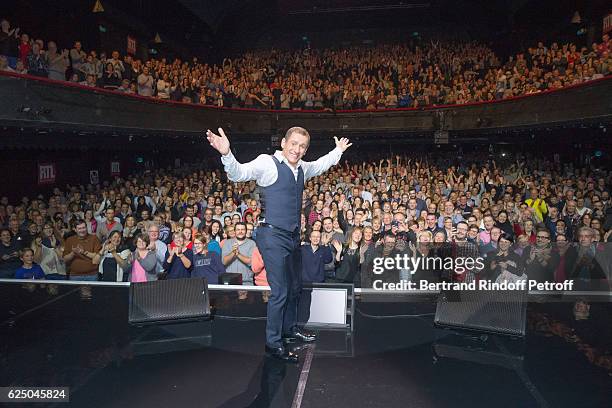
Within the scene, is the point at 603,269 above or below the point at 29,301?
above

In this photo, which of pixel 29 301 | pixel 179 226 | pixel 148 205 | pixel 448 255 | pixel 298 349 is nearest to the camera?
pixel 298 349

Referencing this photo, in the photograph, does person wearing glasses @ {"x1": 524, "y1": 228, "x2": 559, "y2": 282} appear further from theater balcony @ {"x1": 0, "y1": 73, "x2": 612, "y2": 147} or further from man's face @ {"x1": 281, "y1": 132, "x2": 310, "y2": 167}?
theater balcony @ {"x1": 0, "y1": 73, "x2": 612, "y2": 147}

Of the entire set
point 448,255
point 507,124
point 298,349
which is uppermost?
point 507,124

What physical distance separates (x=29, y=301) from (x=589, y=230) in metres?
5.16

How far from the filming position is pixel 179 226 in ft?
18.6

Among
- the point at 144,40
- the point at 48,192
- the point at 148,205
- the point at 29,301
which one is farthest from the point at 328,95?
the point at 29,301

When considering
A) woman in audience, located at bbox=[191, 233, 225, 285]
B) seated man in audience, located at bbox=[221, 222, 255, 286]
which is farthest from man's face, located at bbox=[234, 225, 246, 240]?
A: woman in audience, located at bbox=[191, 233, 225, 285]

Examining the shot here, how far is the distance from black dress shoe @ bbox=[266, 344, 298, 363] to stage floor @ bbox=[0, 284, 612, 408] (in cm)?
5

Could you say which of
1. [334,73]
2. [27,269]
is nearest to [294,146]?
[27,269]

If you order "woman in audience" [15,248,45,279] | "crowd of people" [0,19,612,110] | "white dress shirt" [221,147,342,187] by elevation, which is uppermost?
"crowd of people" [0,19,612,110]

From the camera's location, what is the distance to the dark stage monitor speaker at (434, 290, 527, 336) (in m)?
2.86

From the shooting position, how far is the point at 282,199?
2.72 metres

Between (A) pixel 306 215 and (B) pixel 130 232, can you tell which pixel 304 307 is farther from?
(A) pixel 306 215

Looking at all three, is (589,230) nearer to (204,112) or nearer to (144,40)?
(204,112)
